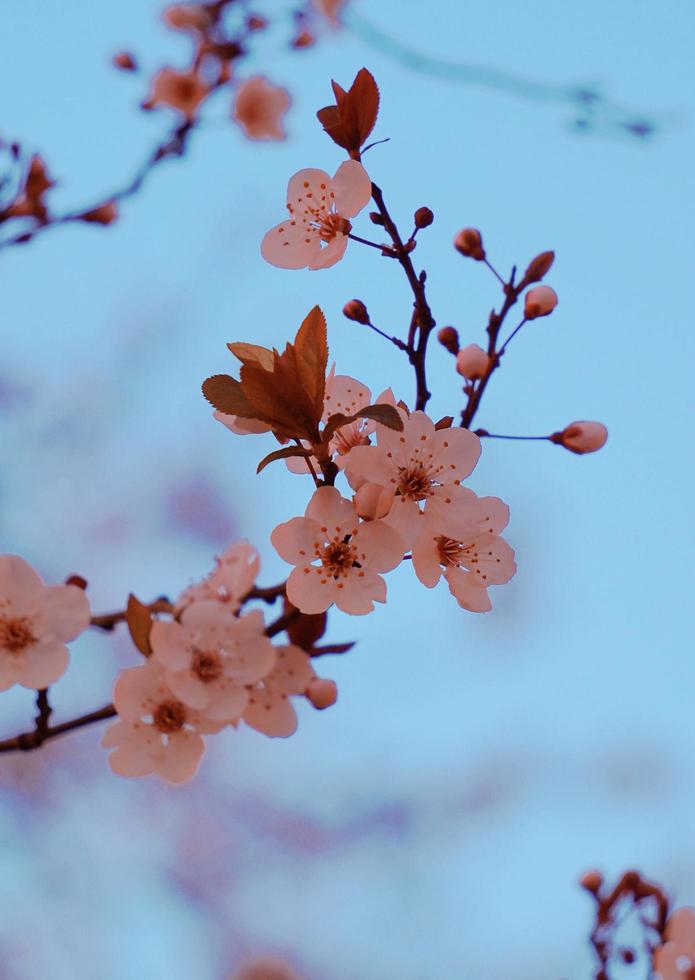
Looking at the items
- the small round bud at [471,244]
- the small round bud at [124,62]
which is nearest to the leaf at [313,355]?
the small round bud at [471,244]

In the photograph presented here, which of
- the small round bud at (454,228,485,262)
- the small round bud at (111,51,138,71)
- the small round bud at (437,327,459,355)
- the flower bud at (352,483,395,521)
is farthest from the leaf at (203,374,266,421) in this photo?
the small round bud at (111,51,138,71)

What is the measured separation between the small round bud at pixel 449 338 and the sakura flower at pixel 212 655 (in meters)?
0.48

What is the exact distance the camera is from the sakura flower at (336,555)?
1.11 meters

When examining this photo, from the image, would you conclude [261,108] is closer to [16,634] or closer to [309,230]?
[309,230]

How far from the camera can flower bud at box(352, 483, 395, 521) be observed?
1130mm

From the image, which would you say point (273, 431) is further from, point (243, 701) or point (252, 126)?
point (252, 126)

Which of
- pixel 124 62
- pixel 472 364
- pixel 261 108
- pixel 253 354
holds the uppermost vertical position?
pixel 261 108

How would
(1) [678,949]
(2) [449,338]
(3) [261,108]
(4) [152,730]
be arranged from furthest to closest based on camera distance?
(3) [261,108] < (1) [678,949] < (2) [449,338] < (4) [152,730]

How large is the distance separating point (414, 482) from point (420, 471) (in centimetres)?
1

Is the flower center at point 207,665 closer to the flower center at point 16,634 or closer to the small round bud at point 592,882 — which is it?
the flower center at point 16,634

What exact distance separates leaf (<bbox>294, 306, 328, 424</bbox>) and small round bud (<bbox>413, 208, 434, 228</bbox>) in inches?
9.1

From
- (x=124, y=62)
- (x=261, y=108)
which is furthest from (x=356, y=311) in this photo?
(x=261, y=108)

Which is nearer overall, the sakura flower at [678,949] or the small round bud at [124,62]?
the sakura flower at [678,949]

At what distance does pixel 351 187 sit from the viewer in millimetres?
1268
